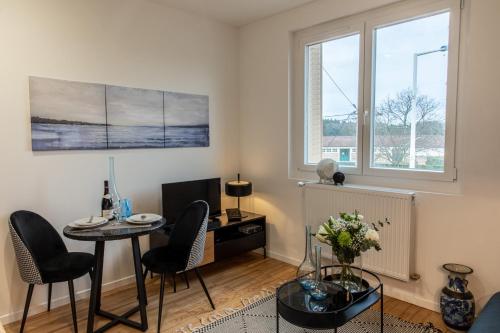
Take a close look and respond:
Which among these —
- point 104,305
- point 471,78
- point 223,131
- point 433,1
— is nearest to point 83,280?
point 104,305

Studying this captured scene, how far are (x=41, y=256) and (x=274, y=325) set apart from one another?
1.83 m

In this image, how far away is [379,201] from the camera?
2.95m

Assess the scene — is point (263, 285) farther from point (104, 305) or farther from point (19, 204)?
point (19, 204)

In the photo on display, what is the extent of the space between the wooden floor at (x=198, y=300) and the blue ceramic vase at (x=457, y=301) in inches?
4.7

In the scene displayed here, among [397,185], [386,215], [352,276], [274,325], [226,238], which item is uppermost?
[397,185]

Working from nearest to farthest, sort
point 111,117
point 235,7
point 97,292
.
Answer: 1. point 97,292
2. point 111,117
3. point 235,7

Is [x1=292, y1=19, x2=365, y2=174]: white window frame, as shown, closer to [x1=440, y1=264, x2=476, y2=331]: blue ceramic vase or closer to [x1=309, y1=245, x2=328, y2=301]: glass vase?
[x1=440, y1=264, x2=476, y2=331]: blue ceramic vase

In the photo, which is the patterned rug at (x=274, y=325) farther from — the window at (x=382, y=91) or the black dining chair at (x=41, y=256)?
the window at (x=382, y=91)

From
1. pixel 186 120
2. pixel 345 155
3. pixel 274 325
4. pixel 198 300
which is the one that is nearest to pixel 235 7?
pixel 186 120

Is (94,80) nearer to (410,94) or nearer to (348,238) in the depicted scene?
(348,238)

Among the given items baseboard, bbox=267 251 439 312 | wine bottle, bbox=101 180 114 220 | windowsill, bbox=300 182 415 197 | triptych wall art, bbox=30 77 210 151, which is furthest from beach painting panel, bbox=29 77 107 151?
baseboard, bbox=267 251 439 312

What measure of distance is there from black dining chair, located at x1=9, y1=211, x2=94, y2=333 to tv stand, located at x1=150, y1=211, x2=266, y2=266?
2.78ft

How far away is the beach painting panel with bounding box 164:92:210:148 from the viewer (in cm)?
352

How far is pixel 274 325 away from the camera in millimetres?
2611
